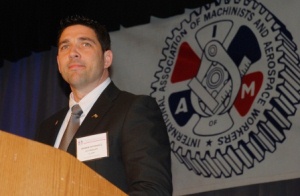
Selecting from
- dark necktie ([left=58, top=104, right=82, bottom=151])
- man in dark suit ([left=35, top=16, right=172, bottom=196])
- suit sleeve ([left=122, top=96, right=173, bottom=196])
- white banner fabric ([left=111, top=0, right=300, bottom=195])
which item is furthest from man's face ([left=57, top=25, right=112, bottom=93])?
white banner fabric ([left=111, top=0, right=300, bottom=195])

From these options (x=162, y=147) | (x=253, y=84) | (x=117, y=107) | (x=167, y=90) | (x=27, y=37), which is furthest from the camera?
(x=27, y=37)

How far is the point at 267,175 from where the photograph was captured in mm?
3797

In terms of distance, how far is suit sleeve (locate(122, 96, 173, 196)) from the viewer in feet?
6.44

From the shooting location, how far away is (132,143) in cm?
214

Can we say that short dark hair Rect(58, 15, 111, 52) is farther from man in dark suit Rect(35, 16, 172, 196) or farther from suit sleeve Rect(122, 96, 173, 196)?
suit sleeve Rect(122, 96, 173, 196)

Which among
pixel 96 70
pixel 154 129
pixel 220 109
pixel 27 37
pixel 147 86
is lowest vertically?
pixel 154 129

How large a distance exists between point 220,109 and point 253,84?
26cm

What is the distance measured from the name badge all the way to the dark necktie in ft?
0.34

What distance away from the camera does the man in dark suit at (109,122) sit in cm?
204

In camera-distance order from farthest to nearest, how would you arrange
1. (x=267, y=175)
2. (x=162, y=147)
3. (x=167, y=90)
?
(x=167, y=90), (x=267, y=175), (x=162, y=147)

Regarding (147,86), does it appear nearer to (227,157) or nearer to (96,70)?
(227,157)

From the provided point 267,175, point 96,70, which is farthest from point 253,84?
point 96,70

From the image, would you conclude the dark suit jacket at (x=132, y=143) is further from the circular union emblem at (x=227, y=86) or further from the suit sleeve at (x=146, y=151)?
the circular union emblem at (x=227, y=86)

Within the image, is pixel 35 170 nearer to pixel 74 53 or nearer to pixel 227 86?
pixel 74 53
